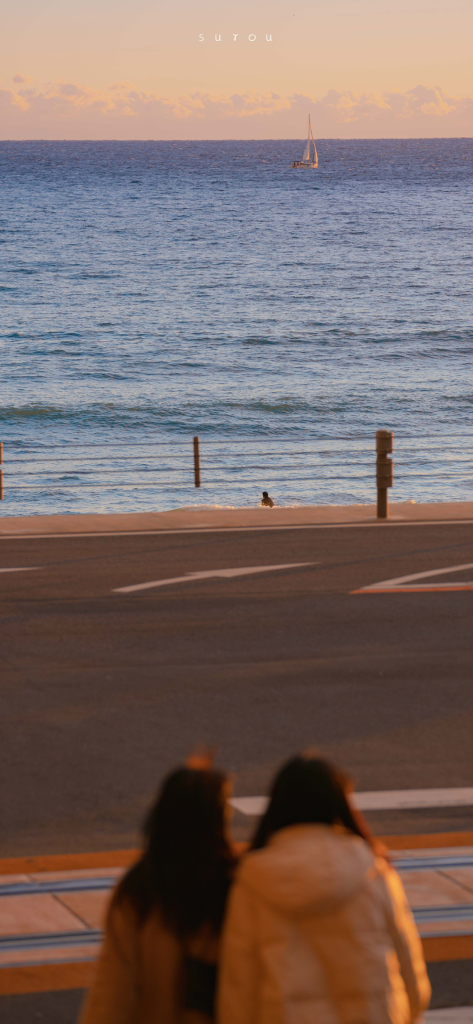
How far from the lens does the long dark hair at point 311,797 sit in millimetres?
2475

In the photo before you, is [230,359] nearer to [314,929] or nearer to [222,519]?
[222,519]

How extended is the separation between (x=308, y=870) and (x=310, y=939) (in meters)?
0.15

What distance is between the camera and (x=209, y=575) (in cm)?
1215

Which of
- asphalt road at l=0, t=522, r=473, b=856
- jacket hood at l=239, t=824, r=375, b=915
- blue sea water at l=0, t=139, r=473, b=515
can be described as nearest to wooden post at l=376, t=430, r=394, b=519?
asphalt road at l=0, t=522, r=473, b=856

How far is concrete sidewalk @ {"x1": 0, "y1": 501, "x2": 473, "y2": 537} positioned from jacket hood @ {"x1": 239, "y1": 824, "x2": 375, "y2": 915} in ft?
40.5

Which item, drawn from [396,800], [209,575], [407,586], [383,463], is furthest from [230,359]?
[396,800]

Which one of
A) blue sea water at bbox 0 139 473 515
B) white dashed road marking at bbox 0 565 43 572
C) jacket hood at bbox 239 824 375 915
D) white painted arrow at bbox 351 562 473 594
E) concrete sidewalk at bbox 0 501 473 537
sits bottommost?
blue sea water at bbox 0 139 473 515

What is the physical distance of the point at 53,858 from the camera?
590 cm

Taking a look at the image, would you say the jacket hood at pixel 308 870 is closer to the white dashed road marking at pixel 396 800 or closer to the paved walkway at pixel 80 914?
the paved walkway at pixel 80 914

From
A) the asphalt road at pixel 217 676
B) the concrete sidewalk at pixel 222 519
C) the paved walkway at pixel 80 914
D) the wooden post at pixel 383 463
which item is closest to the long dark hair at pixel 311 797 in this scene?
the paved walkway at pixel 80 914

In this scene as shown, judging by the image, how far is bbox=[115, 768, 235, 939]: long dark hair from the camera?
2.48 meters

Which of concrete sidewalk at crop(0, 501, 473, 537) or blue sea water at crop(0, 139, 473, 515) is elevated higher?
concrete sidewalk at crop(0, 501, 473, 537)

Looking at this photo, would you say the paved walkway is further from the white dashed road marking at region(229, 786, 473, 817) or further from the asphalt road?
the white dashed road marking at region(229, 786, 473, 817)

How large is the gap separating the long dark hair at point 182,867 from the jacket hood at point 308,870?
0.40 feet
